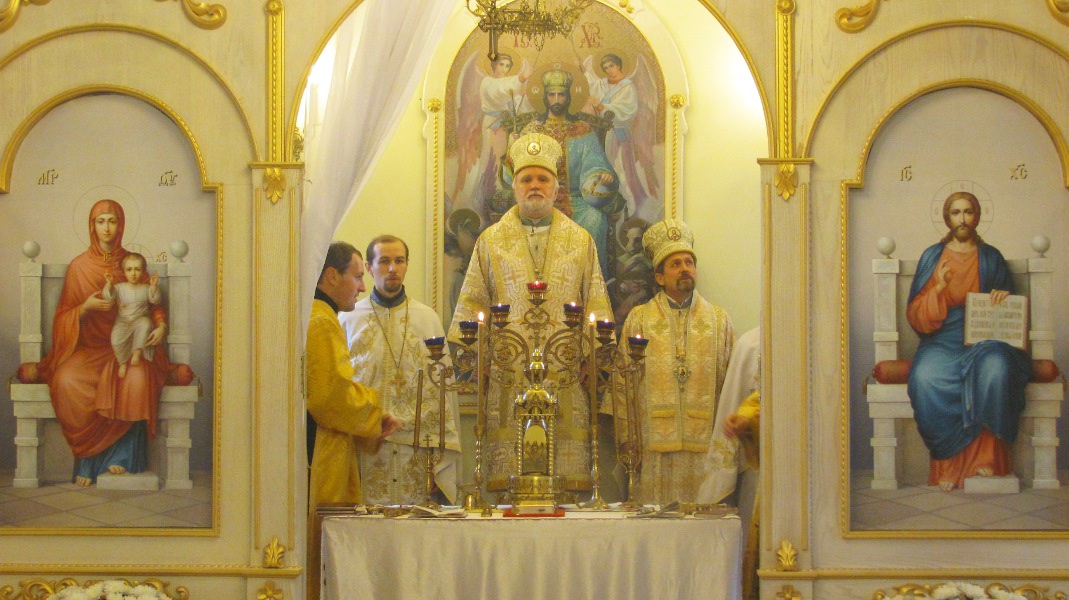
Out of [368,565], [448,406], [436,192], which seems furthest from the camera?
[436,192]

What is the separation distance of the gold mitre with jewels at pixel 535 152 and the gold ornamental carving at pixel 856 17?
202cm

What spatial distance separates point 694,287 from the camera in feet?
29.6

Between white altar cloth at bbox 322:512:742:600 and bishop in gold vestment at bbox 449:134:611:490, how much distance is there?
141cm

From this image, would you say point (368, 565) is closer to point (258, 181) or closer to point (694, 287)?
point (258, 181)

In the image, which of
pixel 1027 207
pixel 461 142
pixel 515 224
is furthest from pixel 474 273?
pixel 1027 207

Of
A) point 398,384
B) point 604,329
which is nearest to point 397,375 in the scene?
point 398,384

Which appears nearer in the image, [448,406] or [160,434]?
[160,434]

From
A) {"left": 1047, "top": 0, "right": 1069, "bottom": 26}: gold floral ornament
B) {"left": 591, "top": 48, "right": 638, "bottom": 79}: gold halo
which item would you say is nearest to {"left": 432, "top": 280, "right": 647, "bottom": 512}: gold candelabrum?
{"left": 591, "top": 48, "right": 638, "bottom": 79}: gold halo

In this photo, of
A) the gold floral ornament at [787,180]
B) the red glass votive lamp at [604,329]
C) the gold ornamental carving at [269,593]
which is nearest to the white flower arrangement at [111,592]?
the gold ornamental carving at [269,593]

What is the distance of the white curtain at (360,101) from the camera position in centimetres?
734

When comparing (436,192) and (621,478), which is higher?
(436,192)

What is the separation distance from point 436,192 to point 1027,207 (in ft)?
11.7

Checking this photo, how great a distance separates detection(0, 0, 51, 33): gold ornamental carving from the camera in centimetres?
732

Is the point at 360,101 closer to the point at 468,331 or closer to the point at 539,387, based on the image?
the point at 468,331
